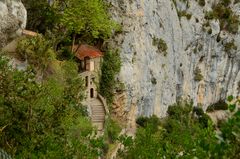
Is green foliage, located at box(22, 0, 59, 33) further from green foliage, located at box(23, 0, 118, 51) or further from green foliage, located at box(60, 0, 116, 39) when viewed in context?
green foliage, located at box(60, 0, 116, 39)

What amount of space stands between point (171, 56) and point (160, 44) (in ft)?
10.8

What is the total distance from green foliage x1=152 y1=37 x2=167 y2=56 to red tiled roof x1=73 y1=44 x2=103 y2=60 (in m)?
8.53

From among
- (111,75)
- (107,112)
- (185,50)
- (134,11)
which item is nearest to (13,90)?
(107,112)

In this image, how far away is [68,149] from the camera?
21.8 meters

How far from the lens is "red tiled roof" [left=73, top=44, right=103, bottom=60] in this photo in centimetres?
4650

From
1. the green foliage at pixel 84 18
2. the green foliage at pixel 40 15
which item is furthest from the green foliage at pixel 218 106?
the green foliage at pixel 40 15

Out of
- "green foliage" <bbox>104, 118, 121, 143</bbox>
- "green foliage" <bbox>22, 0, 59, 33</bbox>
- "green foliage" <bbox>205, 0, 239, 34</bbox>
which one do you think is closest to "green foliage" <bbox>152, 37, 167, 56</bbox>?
"green foliage" <bbox>22, 0, 59, 33</bbox>

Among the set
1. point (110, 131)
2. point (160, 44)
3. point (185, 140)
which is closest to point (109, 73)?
point (110, 131)

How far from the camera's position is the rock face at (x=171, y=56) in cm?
5066

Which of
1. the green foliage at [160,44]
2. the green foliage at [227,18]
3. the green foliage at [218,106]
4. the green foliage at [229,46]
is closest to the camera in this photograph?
the green foliage at [160,44]

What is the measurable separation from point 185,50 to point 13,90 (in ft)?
145

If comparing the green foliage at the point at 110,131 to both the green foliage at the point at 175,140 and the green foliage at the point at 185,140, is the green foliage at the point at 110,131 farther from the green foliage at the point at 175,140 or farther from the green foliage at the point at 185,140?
the green foliage at the point at 185,140

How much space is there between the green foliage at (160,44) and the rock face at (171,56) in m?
0.10

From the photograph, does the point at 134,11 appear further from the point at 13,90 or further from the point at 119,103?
the point at 13,90
